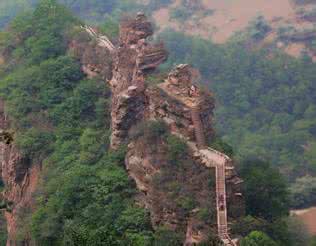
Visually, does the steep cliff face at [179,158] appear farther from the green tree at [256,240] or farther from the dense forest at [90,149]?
the dense forest at [90,149]

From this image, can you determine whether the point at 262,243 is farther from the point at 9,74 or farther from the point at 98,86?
the point at 9,74

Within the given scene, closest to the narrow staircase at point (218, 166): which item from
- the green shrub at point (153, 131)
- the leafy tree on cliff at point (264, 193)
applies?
the green shrub at point (153, 131)

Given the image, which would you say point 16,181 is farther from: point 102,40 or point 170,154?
point 170,154

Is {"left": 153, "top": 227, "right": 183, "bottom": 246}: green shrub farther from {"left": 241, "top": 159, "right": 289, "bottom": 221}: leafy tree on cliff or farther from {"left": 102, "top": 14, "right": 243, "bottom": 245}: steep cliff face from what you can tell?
{"left": 241, "top": 159, "right": 289, "bottom": 221}: leafy tree on cliff

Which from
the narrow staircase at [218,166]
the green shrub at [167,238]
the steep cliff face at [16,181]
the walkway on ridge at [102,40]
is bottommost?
the steep cliff face at [16,181]

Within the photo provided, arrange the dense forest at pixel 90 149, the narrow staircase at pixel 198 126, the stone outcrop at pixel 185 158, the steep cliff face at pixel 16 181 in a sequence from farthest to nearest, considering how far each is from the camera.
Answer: the steep cliff face at pixel 16 181, the narrow staircase at pixel 198 126, the dense forest at pixel 90 149, the stone outcrop at pixel 185 158

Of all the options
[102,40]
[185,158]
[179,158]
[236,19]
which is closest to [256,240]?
[185,158]

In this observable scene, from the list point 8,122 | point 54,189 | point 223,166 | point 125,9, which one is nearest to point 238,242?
point 223,166
